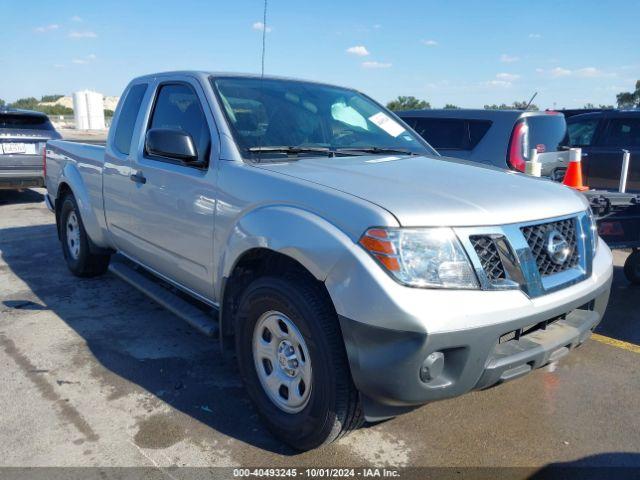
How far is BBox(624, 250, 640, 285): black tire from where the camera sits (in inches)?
220

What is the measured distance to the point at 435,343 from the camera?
2201mm

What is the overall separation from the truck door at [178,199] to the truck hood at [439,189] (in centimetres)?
52

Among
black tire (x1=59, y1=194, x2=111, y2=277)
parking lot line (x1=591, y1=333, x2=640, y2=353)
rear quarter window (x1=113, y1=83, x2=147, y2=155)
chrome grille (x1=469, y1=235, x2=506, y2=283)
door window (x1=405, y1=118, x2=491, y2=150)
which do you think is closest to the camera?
chrome grille (x1=469, y1=235, x2=506, y2=283)

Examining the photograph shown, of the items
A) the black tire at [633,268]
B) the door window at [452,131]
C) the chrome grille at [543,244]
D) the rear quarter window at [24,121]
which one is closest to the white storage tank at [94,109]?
the rear quarter window at [24,121]

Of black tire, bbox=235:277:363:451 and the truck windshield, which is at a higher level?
the truck windshield

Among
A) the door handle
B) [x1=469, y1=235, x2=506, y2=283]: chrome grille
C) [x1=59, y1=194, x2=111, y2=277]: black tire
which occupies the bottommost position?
[x1=59, y1=194, x2=111, y2=277]: black tire

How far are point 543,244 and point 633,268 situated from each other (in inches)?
145

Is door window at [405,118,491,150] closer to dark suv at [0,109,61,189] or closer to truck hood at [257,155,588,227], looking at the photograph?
truck hood at [257,155,588,227]

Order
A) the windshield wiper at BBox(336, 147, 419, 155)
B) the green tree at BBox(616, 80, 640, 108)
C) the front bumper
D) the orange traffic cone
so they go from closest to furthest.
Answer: the front bumper, the windshield wiper at BBox(336, 147, 419, 155), the orange traffic cone, the green tree at BBox(616, 80, 640, 108)

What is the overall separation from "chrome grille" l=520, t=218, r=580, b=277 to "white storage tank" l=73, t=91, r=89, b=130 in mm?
53818

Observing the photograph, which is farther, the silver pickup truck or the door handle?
the door handle

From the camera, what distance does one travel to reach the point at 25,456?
2.73 metres

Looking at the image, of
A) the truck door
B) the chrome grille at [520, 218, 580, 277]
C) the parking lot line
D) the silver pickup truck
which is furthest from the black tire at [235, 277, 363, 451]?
the parking lot line

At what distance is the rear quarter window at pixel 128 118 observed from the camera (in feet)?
14.2
